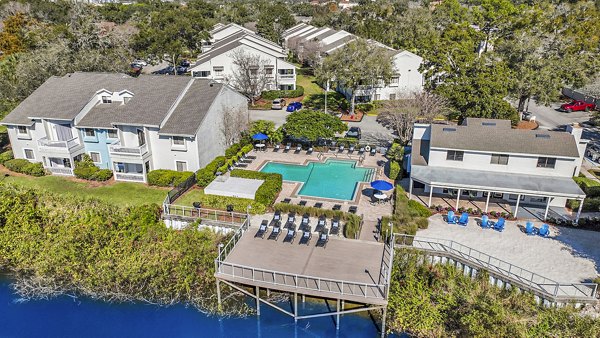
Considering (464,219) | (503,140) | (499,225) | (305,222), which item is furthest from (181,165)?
(503,140)

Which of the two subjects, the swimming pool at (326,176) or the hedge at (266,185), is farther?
the swimming pool at (326,176)

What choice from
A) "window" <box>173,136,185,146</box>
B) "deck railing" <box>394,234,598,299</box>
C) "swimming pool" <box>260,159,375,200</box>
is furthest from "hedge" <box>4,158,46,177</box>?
"deck railing" <box>394,234,598,299</box>

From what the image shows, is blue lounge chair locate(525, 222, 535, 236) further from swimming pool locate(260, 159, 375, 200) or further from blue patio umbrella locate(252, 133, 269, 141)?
blue patio umbrella locate(252, 133, 269, 141)

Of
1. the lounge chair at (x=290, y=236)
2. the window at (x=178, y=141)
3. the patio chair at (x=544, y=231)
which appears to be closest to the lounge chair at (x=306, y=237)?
the lounge chair at (x=290, y=236)

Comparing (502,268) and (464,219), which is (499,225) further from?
(502,268)

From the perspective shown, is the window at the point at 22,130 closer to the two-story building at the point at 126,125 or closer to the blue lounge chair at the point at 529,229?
the two-story building at the point at 126,125

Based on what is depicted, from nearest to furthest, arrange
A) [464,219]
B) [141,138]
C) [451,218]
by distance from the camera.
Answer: [464,219] → [451,218] → [141,138]
